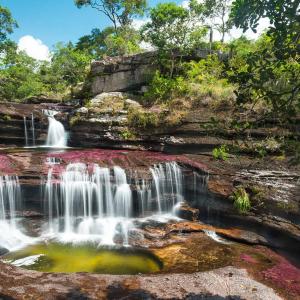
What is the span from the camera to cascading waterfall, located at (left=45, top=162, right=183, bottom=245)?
41.0 feet

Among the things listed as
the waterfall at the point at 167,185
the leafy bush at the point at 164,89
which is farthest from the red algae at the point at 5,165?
the leafy bush at the point at 164,89

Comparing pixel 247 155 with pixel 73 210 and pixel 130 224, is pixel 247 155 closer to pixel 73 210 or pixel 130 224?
pixel 130 224

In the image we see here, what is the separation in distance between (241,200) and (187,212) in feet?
7.00

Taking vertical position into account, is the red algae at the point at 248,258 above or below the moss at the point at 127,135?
below

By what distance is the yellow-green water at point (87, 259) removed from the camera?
30.9 ft

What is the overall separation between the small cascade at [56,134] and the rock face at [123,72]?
4239 mm

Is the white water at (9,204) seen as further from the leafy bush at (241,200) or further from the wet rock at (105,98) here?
the wet rock at (105,98)

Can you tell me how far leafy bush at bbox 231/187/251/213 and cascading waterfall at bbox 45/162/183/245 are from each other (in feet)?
8.27

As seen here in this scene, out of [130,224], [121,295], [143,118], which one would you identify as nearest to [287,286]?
[121,295]

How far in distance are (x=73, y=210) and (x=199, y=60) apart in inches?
551

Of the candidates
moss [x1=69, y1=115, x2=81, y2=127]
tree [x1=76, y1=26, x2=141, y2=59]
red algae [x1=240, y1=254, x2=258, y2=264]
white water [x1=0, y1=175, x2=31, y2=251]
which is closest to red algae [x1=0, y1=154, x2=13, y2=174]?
white water [x1=0, y1=175, x2=31, y2=251]

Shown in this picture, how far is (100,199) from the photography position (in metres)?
13.4

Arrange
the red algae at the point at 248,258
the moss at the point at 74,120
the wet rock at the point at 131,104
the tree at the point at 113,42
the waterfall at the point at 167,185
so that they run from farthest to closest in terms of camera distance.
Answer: the tree at the point at 113,42 < the wet rock at the point at 131,104 < the moss at the point at 74,120 < the waterfall at the point at 167,185 < the red algae at the point at 248,258

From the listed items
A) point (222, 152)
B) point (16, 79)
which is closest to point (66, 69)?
point (16, 79)
